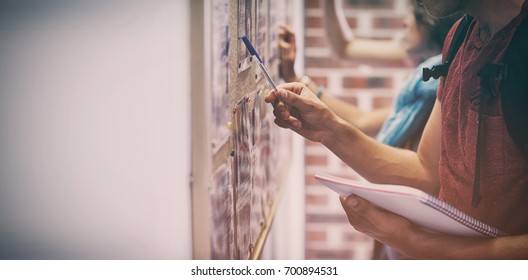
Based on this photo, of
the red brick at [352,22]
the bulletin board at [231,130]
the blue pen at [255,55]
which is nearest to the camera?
the bulletin board at [231,130]

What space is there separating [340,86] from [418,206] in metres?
0.45

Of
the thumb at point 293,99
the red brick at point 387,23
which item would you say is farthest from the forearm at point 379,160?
the red brick at point 387,23

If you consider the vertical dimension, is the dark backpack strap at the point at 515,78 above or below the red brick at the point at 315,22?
below

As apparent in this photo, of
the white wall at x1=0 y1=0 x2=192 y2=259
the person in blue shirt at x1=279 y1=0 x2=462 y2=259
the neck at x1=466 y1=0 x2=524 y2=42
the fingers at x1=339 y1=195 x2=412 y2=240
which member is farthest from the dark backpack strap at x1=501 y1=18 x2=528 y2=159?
the white wall at x1=0 y1=0 x2=192 y2=259

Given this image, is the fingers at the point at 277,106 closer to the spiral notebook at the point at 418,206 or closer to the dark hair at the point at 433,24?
the spiral notebook at the point at 418,206

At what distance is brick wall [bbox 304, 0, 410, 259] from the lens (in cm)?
164

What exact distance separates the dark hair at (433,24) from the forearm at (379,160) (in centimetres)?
27

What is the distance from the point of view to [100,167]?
1.24m

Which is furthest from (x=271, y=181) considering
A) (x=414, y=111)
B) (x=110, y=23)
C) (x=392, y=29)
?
(x=110, y=23)

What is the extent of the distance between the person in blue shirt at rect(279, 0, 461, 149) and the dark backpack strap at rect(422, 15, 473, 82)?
0.06 feet

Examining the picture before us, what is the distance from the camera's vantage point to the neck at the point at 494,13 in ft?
4.45

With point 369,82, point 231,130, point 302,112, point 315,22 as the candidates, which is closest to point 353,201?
point 302,112
